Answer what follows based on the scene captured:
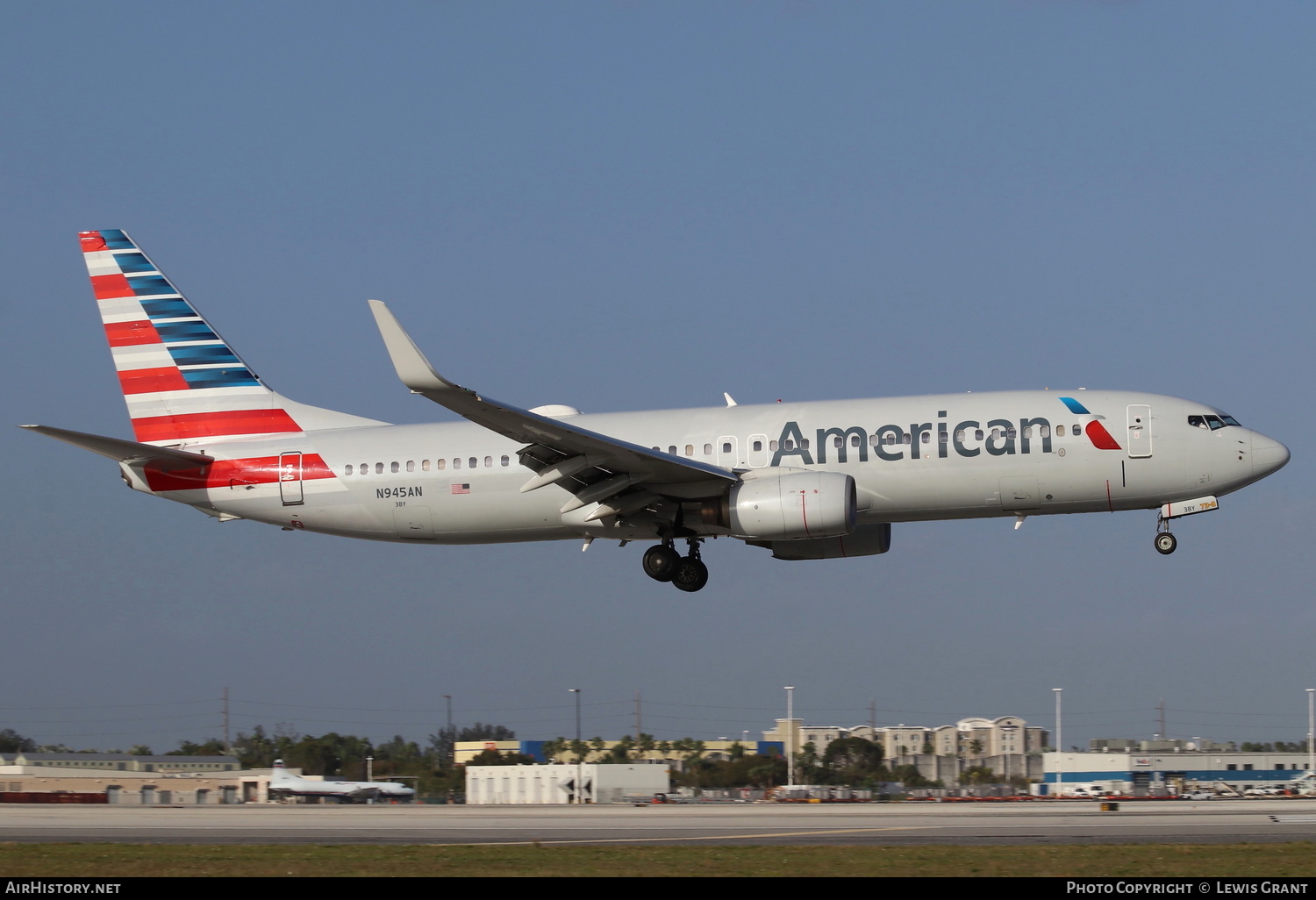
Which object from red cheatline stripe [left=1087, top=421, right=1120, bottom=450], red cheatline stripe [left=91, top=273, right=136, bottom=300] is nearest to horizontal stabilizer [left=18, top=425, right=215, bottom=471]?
red cheatline stripe [left=91, top=273, right=136, bottom=300]

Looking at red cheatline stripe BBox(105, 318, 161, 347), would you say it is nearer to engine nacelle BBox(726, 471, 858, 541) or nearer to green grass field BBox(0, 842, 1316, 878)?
engine nacelle BBox(726, 471, 858, 541)

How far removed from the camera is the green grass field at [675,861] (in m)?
19.2

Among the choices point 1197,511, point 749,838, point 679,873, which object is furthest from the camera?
point 1197,511

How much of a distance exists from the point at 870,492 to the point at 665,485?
192 inches

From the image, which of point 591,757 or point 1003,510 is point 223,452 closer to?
point 1003,510

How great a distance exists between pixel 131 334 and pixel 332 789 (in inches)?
1151

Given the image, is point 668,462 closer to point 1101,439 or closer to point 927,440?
point 927,440

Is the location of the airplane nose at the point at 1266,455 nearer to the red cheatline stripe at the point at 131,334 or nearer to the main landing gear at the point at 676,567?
the main landing gear at the point at 676,567

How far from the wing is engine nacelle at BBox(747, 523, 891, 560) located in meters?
3.85

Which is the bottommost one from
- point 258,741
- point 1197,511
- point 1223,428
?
point 258,741

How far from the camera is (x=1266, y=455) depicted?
104ft

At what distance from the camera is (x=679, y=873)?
19266 millimetres

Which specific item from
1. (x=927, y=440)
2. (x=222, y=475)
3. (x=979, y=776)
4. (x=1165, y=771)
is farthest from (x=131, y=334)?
(x=1165, y=771)
